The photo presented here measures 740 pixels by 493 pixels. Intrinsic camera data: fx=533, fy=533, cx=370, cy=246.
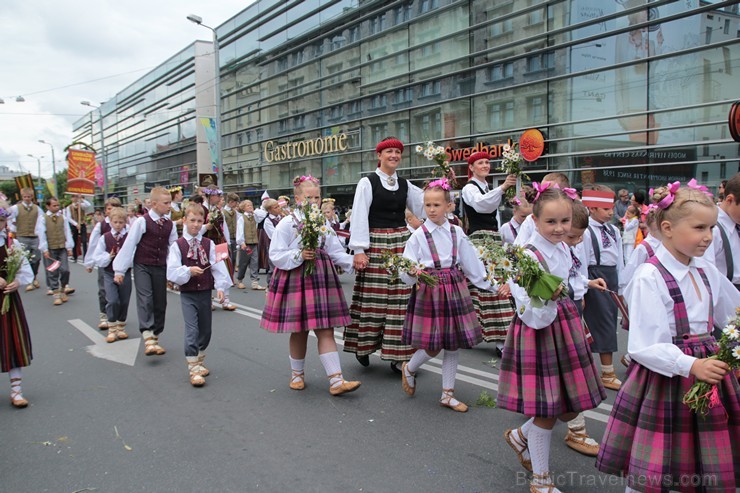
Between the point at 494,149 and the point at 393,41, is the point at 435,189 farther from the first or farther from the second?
the point at 393,41

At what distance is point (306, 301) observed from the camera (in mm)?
4918

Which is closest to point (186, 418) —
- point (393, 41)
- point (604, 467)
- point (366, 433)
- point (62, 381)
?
point (366, 433)

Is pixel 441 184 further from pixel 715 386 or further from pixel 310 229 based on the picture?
pixel 715 386

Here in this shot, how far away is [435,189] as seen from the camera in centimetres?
445

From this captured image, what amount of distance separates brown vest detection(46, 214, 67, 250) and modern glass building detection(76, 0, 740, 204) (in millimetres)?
12731

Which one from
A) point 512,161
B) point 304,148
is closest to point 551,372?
point 512,161

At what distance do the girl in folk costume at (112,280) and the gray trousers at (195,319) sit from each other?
237 centimetres

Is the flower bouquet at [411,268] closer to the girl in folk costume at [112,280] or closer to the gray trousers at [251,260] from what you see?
the girl in folk costume at [112,280]

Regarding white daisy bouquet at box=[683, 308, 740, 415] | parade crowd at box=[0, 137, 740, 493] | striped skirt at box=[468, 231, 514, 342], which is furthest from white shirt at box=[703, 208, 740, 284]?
striped skirt at box=[468, 231, 514, 342]

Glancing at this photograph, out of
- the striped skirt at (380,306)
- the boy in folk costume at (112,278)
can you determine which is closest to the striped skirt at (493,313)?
the striped skirt at (380,306)

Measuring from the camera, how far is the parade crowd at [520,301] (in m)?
2.41

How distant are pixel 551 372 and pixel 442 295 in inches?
58.9

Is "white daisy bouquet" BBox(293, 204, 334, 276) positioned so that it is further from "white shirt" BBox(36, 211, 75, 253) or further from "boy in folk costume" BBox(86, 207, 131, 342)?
"white shirt" BBox(36, 211, 75, 253)

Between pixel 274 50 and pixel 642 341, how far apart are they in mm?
31839
